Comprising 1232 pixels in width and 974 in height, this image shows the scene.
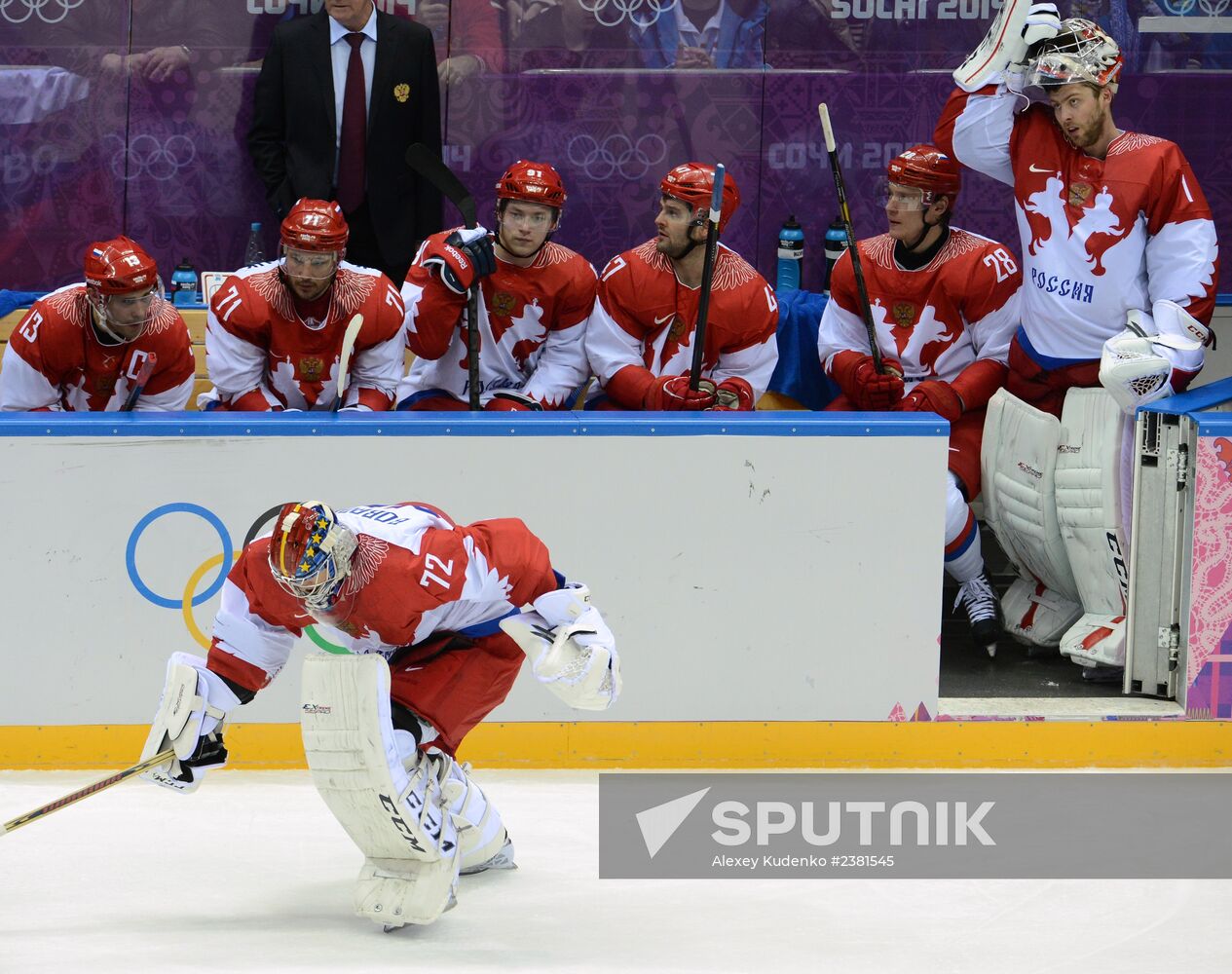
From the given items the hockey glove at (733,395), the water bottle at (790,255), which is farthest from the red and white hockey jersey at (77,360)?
the water bottle at (790,255)

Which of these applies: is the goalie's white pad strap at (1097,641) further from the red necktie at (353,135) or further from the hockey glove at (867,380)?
the red necktie at (353,135)

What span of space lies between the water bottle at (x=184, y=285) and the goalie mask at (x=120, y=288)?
1.34 m

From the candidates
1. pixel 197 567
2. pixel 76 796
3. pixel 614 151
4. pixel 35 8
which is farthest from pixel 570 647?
pixel 35 8

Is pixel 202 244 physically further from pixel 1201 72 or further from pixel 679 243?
pixel 1201 72

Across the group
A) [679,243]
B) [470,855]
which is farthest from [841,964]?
[679,243]

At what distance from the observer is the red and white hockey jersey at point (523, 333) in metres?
4.70

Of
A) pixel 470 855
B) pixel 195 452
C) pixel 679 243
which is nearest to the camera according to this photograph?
pixel 470 855

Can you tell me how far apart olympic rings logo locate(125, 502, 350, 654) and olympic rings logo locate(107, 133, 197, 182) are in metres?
2.37

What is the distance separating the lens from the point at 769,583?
408cm

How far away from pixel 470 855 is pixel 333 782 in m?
0.44

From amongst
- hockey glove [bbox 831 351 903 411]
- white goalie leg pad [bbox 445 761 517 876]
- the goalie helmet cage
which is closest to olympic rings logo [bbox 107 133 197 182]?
hockey glove [bbox 831 351 903 411]

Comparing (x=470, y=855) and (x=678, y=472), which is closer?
(x=470, y=855)

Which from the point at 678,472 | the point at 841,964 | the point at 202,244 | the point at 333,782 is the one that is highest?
the point at 202,244

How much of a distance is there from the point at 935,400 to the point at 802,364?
1.91ft
